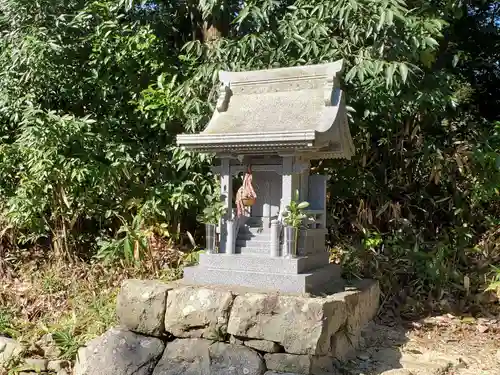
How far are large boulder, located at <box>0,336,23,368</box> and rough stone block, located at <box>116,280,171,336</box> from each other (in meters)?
1.26

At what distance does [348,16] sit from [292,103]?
1.15 meters

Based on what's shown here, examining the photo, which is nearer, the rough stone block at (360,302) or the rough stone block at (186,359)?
the rough stone block at (186,359)

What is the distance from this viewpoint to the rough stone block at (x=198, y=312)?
382 cm

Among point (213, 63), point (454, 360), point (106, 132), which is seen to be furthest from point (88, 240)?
point (454, 360)

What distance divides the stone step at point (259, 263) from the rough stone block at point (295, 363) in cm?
64

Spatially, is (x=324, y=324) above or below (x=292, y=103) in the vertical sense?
below

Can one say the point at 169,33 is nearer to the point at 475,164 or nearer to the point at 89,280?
the point at 89,280

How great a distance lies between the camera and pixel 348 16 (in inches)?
191

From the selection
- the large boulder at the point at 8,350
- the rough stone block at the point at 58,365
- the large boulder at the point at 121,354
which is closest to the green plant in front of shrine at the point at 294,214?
the large boulder at the point at 121,354

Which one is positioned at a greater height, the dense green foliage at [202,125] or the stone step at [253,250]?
the dense green foliage at [202,125]

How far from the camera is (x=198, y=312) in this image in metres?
3.87

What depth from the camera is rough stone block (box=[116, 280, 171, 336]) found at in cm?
401

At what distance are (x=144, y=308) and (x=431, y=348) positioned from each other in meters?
2.54

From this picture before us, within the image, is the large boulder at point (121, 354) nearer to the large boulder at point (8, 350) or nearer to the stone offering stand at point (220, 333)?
the stone offering stand at point (220, 333)
